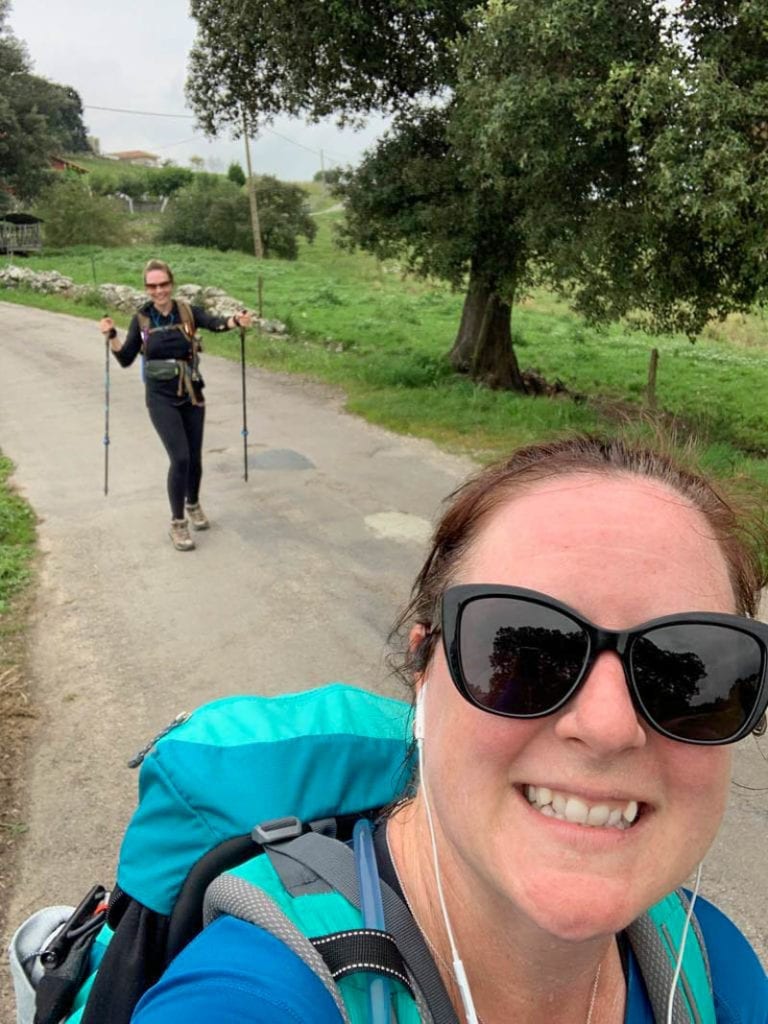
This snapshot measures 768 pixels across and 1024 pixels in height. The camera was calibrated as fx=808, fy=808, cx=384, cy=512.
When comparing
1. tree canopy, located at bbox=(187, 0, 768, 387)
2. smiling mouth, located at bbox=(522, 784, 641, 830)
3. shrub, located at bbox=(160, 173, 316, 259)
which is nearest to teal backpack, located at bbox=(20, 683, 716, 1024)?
smiling mouth, located at bbox=(522, 784, 641, 830)

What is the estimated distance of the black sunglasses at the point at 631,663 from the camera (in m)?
1.07

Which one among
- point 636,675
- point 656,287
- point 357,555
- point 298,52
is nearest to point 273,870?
point 636,675

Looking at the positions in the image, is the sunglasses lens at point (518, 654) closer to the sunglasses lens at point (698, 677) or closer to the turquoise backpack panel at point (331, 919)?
the sunglasses lens at point (698, 677)

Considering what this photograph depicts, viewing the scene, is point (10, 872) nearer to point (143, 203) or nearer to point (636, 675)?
point (636, 675)

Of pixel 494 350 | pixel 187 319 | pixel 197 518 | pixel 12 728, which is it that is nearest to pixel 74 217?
pixel 494 350

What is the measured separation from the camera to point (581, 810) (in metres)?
1.04

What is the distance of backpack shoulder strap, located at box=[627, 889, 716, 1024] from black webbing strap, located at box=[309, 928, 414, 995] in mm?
439

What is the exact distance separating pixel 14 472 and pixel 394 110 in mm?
7743

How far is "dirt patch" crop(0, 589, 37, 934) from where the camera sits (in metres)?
3.19

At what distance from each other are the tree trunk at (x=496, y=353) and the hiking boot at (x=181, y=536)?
25.4ft

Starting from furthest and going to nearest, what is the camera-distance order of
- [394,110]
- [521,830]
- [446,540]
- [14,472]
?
[394,110] → [14,472] → [446,540] → [521,830]

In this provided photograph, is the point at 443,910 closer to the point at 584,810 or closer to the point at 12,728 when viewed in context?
the point at 584,810

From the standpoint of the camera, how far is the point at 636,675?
107cm

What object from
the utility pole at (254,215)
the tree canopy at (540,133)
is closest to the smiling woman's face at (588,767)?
the tree canopy at (540,133)
